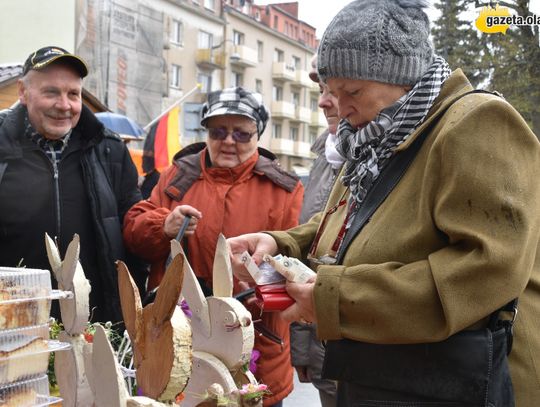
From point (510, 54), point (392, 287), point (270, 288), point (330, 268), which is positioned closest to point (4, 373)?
point (270, 288)

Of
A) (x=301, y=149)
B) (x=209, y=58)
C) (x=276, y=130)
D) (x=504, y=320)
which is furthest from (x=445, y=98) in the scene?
(x=301, y=149)

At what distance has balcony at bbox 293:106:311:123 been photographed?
44.2 metres

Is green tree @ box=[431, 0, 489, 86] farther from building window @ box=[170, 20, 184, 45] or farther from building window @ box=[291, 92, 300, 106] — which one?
building window @ box=[291, 92, 300, 106]

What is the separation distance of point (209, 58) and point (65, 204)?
31909mm

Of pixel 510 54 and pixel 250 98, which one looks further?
pixel 510 54

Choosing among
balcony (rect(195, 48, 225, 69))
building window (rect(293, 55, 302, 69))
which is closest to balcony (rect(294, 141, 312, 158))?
building window (rect(293, 55, 302, 69))

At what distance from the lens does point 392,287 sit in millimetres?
1609

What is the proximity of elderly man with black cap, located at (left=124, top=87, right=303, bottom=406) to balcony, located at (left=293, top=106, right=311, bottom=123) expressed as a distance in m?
40.9

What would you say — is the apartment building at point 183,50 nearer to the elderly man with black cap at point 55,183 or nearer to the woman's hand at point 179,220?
the elderly man with black cap at point 55,183

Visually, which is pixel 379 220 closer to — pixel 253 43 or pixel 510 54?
pixel 510 54

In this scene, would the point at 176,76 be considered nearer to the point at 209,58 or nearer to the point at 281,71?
the point at 209,58

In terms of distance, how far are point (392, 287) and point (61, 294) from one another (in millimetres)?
785

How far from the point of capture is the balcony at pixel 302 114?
44188mm

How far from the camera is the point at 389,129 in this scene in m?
1.81
